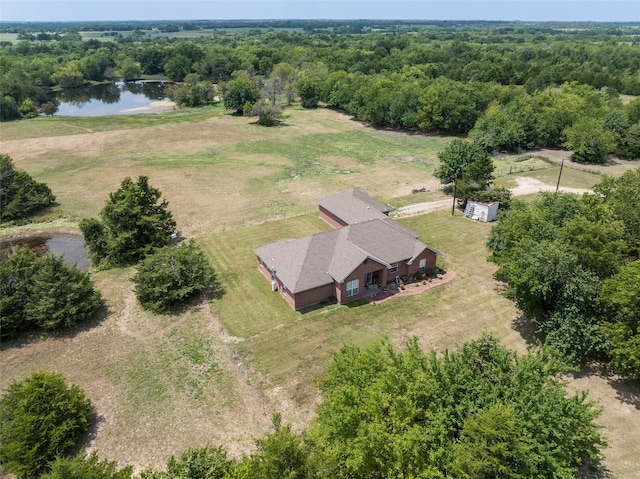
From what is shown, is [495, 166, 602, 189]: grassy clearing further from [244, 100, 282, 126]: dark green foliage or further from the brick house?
[244, 100, 282, 126]: dark green foliage

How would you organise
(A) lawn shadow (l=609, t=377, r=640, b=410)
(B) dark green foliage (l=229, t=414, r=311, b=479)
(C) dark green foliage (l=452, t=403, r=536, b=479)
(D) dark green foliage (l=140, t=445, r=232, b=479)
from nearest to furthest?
(C) dark green foliage (l=452, t=403, r=536, b=479) < (B) dark green foliage (l=229, t=414, r=311, b=479) < (D) dark green foliage (l=140, t=445, r=232, b=479) < (A) lawn shadow (l=609, t=377, r=640, b=410)

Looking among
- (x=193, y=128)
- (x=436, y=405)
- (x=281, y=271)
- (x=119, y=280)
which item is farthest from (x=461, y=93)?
(x=436, y=405)

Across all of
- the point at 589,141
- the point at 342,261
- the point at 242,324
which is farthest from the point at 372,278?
the point at 589,141

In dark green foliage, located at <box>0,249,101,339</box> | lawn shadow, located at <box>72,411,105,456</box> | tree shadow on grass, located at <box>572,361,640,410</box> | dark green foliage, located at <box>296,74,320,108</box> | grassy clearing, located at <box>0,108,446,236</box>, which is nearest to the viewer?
lawn shadow, located at <box>72,411,105,456</box>

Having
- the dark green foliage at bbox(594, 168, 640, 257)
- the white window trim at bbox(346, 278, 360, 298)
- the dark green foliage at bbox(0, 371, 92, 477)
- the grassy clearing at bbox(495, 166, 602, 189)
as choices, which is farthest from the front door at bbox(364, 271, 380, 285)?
the grassy clearing at bbox(495, 166, 602, 189)

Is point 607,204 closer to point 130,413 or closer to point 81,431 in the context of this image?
point 130,413

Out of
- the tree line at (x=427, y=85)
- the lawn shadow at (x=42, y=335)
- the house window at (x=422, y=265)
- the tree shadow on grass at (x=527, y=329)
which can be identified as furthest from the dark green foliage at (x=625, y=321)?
the tree line at (x=427, y=85)

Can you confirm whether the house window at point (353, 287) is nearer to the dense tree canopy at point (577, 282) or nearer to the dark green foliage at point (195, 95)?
the dense tree canopy at point (577, 282)
